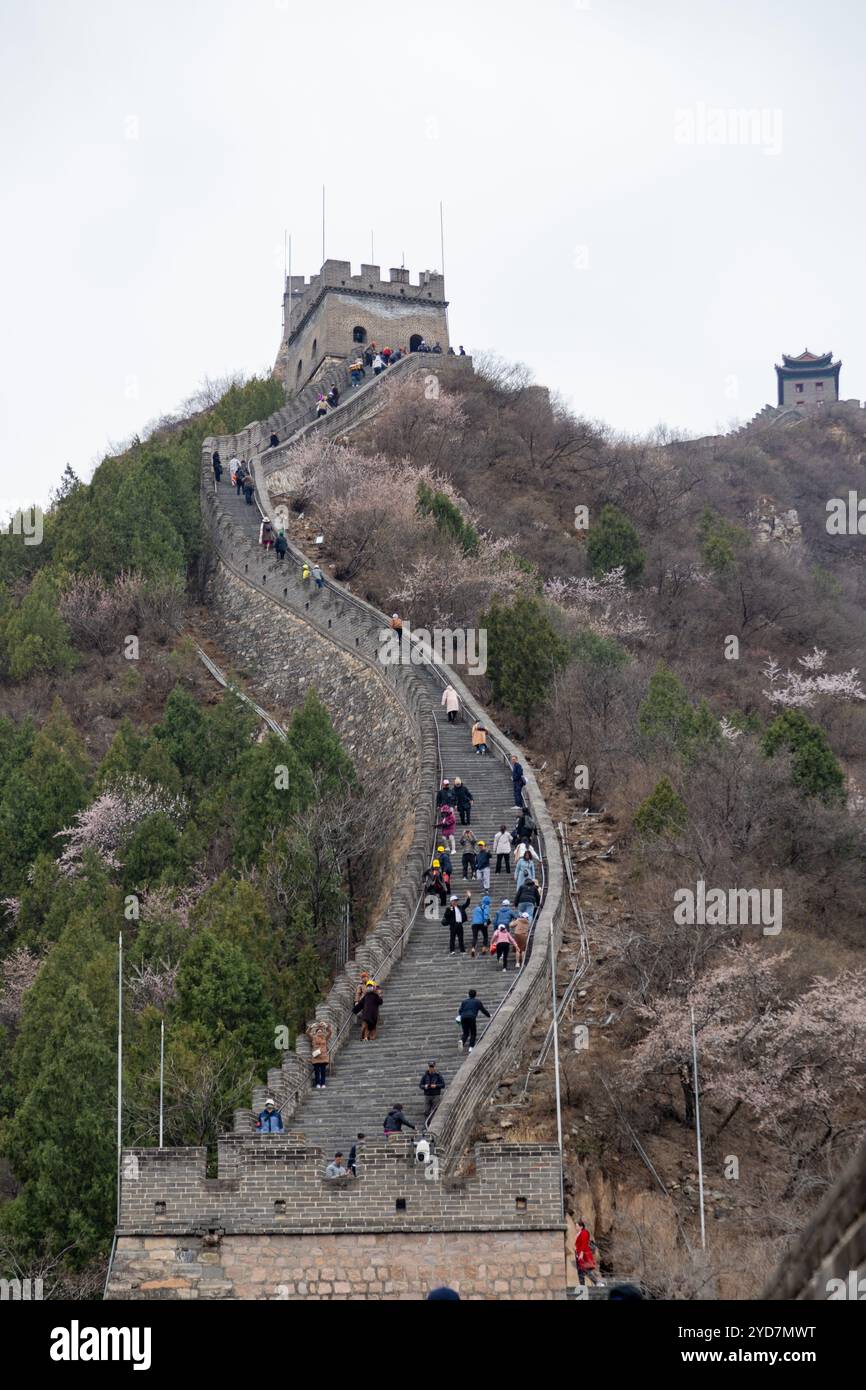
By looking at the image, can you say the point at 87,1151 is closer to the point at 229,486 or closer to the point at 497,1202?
the point at 497,1202

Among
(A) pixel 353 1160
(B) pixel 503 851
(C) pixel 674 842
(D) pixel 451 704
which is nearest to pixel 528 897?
(B) pixel 503 851

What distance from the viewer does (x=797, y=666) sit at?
6047 cm

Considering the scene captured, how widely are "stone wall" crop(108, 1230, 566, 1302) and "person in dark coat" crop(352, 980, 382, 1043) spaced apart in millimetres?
5648

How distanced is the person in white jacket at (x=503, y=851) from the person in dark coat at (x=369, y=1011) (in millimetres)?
5138

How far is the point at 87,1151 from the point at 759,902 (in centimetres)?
1099

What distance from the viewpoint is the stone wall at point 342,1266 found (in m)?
20.7

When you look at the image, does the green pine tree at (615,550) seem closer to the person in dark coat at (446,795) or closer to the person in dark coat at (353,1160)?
the person in dark coat at (446,795)

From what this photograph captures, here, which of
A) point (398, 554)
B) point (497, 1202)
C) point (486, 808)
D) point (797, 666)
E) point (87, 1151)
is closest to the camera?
point (497, 1202)
